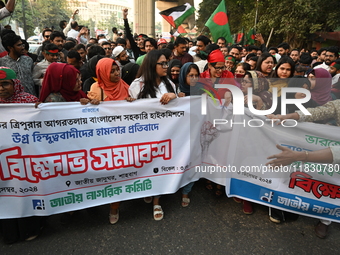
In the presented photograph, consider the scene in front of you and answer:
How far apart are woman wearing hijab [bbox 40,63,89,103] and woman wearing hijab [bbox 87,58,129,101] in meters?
0.21

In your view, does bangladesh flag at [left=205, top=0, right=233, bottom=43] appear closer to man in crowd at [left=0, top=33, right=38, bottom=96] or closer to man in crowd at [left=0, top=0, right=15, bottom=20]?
man in crowd at [left=0, top=0, right=15, bottom=20]

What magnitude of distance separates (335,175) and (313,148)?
0.31m

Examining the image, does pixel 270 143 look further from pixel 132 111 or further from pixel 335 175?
pixel 132 111

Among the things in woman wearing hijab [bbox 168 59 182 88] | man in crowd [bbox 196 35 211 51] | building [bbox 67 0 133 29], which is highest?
building [bbox 67 0 133 29]

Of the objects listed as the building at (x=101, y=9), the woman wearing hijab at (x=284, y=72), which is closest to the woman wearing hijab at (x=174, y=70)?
the woman wearing hijab at (x=284, y=72)

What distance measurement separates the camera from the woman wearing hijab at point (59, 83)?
Answer: 100 inches

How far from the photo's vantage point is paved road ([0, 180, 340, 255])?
2385 mm

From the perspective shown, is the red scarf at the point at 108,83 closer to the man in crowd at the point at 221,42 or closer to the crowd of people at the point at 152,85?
the crowd of people at the point at 152,85

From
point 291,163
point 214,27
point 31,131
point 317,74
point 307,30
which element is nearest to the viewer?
point 31,131

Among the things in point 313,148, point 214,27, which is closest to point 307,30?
point 214,27

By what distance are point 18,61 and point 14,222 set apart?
86.5 inches

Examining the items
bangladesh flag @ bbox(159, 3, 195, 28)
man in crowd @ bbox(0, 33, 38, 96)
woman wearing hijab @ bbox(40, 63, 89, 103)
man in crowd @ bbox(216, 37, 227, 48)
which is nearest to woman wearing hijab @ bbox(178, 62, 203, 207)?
woman wearing hijab @ bbox(40, 63, 89, 103)

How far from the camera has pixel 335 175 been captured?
7.89 feet

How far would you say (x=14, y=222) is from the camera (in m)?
2.42
